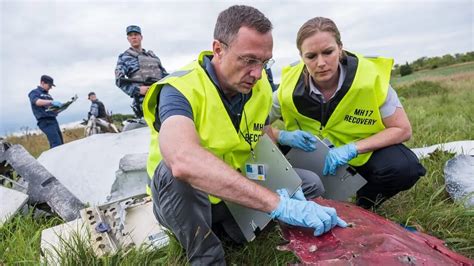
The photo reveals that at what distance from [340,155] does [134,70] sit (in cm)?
353

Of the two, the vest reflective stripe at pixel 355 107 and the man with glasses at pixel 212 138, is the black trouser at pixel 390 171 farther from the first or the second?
the man with glasses at pixel 212 138

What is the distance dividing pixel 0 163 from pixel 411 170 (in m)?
3.57

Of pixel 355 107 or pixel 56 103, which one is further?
pixel 56 103

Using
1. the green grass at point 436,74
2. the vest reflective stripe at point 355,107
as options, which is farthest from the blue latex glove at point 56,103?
the green grass at point 436,74

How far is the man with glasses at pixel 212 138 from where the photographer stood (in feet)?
4.98

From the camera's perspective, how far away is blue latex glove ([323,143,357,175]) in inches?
95.2

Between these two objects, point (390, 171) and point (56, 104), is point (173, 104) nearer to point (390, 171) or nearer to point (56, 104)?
point (390, 171)

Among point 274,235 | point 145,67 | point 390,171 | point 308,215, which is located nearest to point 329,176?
point 390,171

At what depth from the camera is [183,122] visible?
1622 millimetres

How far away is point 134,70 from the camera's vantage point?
512cm

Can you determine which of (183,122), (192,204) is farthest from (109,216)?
(183,122)

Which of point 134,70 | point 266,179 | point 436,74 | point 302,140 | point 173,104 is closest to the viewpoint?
point 173,104

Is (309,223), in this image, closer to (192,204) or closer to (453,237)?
(192,204)

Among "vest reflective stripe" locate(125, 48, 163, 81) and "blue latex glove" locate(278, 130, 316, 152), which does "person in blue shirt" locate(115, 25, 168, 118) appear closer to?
"vest reflective stripe" locate(125, 48, 163, 81)
